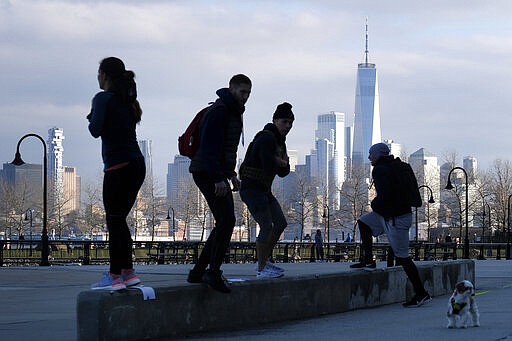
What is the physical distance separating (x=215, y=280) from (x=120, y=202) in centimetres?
142

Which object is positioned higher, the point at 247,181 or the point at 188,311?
the point at 247,181

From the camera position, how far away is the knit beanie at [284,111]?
11.7 meters

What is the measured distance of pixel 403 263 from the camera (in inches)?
510

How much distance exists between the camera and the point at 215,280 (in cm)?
993

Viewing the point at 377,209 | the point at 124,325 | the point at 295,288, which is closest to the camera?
the point at 124,325

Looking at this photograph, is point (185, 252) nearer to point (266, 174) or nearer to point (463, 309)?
point (266, 174)

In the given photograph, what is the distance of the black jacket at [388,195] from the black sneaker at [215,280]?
3.24m

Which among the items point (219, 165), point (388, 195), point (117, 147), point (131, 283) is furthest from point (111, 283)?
point (388, 195)

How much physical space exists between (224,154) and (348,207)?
110 metres

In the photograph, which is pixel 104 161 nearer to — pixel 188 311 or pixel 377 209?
pixel 188 311

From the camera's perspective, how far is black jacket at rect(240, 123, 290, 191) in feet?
37.5

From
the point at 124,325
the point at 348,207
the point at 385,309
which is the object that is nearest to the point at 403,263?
the point at 385,309

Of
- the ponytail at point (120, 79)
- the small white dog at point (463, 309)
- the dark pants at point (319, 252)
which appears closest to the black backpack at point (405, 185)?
the small white dog at point (463, 309)

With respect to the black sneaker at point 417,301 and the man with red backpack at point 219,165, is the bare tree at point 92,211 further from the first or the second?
the man with red backpack at point 219,165
